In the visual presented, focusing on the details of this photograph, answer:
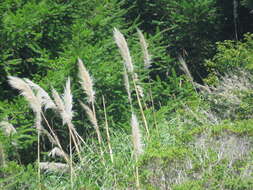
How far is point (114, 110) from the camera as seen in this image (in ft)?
26.6

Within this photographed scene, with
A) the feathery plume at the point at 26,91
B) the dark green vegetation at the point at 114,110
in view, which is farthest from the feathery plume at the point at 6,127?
the feathery plume at the point at 26,91

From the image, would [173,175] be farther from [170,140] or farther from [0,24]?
[0,24]

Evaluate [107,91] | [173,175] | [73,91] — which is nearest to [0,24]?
[73,91]

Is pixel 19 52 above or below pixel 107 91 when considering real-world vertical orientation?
above

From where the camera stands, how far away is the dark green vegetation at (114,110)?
497cm

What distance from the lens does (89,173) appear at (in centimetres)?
590

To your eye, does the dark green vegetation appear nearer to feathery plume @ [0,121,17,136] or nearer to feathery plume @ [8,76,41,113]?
feathery plume @ [0,121,17,136]

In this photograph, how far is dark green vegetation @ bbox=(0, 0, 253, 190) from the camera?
4.97m

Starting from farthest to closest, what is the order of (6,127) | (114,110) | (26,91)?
1. (114,110)
2. (6,127)
3. (26,91)

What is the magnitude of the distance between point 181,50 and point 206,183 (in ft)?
27.3

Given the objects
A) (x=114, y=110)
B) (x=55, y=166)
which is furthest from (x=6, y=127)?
(x=114, y=110)

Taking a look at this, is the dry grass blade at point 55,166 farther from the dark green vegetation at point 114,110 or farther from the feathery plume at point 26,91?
the feathery plume at point 26,91

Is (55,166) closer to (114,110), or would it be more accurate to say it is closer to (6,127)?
(6,127)

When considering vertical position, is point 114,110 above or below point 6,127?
below
